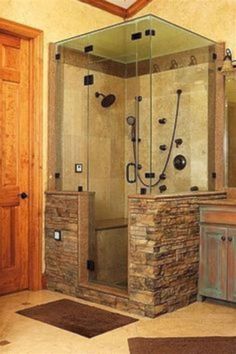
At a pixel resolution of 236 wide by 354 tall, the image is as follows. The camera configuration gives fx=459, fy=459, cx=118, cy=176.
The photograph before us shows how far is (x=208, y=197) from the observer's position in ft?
14.3

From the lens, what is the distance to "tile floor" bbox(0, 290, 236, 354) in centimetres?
311

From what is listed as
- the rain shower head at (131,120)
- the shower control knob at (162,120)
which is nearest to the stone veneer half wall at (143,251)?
the shower control knob at (162,120)

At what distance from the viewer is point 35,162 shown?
4.63 metres

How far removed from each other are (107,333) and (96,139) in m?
2.22

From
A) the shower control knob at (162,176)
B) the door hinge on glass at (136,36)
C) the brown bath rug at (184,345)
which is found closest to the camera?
the brown bath rug at (184,345)

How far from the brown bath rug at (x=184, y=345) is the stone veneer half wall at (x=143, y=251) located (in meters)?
0.54

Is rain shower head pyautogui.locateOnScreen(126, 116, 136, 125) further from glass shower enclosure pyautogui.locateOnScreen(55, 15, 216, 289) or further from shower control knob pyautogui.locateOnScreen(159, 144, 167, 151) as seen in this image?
shower control knob pyautogui.locateOnScreen(159, 144, 167, 151)

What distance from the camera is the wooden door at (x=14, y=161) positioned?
4.43 metres

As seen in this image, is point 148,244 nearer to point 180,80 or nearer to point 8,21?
point 180,80

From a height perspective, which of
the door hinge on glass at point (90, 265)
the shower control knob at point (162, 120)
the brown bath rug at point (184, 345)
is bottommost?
the brown bath rug at point (184, 345)

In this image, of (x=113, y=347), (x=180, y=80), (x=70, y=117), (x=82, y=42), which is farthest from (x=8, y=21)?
(x=113, y=347)

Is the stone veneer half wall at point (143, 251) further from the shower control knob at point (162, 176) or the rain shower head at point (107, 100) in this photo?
the rain shower head at point (107, 100)

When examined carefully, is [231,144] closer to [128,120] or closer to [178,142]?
[178,142]

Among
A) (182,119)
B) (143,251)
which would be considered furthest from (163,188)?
(182,119)
